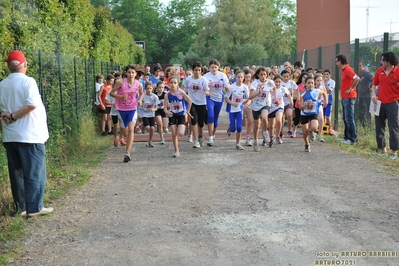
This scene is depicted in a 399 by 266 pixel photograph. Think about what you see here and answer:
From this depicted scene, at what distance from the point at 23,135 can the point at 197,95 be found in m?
6.75

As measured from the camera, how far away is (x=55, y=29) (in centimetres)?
1305


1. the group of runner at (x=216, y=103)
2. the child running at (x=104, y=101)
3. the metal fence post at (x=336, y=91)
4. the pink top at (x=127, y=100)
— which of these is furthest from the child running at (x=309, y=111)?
the child running at (x=104, y=101)

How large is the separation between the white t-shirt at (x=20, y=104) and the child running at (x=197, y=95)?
644cm

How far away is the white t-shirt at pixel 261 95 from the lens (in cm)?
1287

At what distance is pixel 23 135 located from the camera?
6949mm

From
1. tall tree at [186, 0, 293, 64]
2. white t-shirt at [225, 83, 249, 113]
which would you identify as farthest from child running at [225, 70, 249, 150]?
tall tree at [186, 0, 293, 64]

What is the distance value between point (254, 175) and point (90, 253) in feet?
15.1

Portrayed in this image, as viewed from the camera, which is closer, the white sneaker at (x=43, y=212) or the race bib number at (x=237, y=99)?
the white sneaker at (x=43, y=212)

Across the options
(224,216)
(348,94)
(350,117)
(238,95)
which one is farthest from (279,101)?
(224,216)

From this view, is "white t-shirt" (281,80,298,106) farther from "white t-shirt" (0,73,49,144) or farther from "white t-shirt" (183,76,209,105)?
"white t-shirt" (0,73,49,144)

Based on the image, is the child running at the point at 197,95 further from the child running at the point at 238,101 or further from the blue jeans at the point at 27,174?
the blue jeans at the point at 27,174

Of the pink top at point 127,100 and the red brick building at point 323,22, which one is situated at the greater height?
the red brick building at point 323,22

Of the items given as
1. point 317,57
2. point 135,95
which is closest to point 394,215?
point 135,95

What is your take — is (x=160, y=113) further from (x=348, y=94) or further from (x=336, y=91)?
(x=336, y=91)
